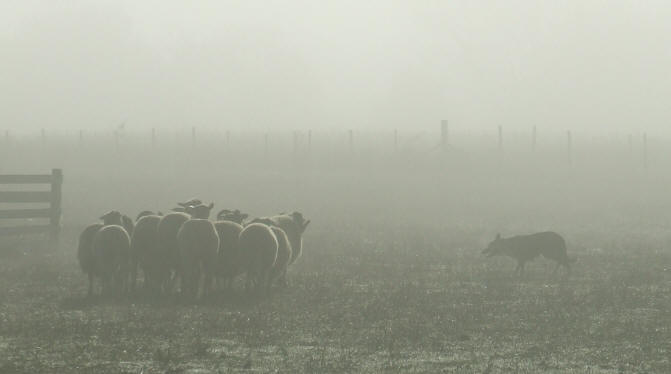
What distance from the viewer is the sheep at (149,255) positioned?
15.6m

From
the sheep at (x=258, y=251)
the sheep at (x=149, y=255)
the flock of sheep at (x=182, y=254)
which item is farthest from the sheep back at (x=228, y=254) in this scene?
the sheep at (x=149, y=255)

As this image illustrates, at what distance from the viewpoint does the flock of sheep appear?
15.1 meters

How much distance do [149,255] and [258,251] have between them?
1.74m

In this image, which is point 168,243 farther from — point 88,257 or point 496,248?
point 496,248

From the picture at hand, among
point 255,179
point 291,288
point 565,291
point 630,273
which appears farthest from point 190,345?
point 255,179

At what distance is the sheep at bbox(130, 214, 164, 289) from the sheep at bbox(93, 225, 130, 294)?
0.62ft

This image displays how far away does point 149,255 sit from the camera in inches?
615

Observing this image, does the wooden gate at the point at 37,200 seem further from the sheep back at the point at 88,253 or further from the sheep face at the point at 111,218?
the sheep back at the point at 88,253

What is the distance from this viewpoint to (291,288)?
16.1 meters

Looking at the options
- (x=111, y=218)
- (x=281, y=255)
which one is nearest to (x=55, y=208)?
(x=111, y=218)

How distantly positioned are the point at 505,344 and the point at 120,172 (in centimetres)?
→ 3756

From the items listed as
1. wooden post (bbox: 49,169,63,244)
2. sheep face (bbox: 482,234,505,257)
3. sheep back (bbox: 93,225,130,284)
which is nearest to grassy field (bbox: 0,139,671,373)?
sheep face (bbox: 482,234,505,257)

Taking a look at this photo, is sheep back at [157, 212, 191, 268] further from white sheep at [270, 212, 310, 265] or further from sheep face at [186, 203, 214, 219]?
white sheep at [270, 212, 310, 265]

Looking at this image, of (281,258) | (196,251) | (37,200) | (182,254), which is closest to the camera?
(196,251)
